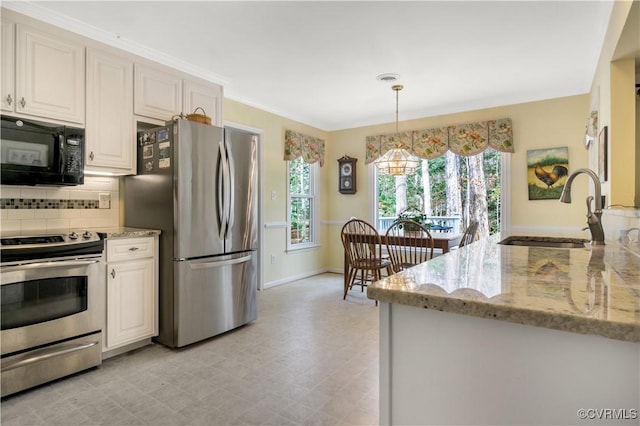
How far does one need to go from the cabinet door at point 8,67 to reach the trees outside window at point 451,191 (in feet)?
13.9

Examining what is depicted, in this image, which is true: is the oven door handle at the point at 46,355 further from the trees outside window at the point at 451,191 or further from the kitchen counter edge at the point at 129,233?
the trees outside window at the point at 451,191

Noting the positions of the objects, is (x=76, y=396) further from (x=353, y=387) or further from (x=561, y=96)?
(x=561, y=96)

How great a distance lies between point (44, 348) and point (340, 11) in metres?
2.83

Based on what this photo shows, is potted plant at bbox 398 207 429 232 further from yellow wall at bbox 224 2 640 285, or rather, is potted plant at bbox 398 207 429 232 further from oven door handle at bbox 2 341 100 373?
oven door handle at bbox 2 341 100 373

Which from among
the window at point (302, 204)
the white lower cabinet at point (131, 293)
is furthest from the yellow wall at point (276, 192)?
the white lower cabinet at point (131, 293)

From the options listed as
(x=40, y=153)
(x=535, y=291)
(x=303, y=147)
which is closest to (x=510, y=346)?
(x=535, y=291)

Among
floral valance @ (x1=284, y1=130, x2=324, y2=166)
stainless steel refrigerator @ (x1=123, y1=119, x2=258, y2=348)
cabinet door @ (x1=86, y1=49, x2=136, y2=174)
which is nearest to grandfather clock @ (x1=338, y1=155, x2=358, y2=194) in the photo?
floral valance @ (x1=284, y1=130, x2=324, y2=166)

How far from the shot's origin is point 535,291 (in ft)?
2.64

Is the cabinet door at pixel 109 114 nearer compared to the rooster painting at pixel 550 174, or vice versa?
the cabinet door at pixel 109 114

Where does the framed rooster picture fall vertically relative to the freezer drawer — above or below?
above

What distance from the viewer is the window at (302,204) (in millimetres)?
5062

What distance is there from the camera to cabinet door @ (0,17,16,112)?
7.00 ft

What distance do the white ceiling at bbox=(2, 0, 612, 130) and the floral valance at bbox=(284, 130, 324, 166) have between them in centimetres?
83

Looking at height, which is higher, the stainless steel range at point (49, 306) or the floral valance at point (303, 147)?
the floral valance at point (303, 147)
